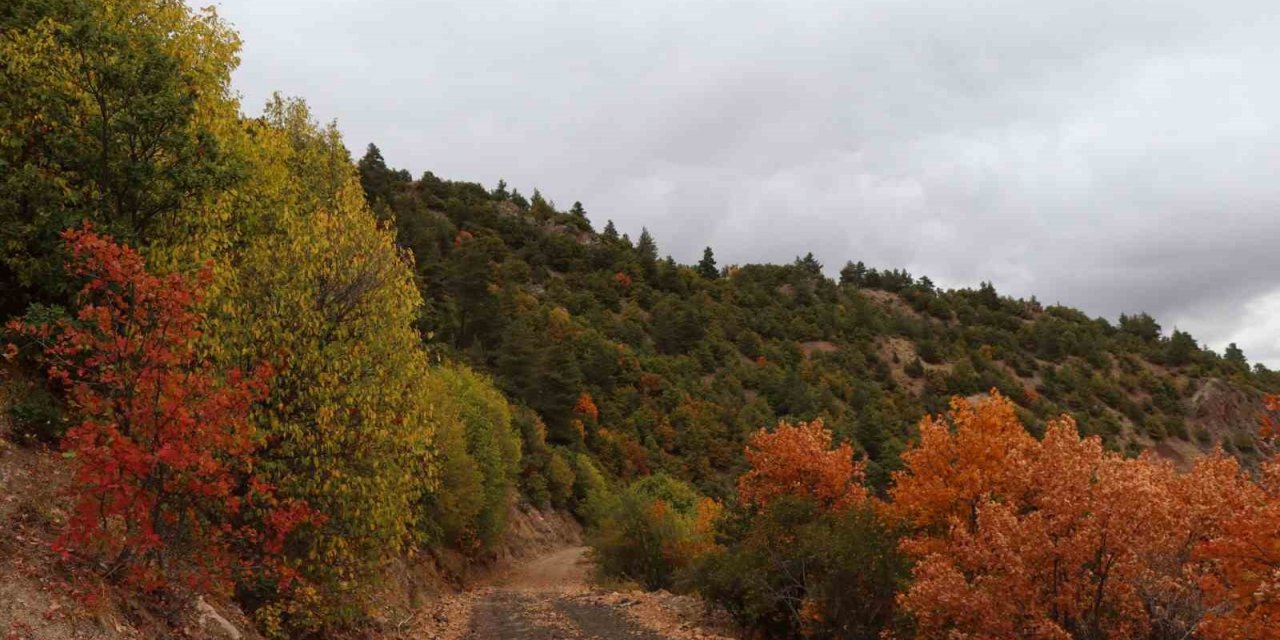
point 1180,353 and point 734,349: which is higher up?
point 1180,353

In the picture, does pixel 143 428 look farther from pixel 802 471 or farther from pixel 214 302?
pixel 802 471

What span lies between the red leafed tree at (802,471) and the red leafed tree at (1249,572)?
11.7 meters

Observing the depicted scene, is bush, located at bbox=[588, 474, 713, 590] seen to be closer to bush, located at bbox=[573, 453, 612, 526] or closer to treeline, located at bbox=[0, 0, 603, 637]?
treeline, located at bbox=[0, 0, 603, 637]

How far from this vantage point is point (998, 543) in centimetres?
1429

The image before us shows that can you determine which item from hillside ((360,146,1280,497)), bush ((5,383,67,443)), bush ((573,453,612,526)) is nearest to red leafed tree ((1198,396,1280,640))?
bush ((5,383,67,443))

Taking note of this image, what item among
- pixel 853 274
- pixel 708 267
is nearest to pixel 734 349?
pixel 708 267

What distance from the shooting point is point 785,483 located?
25.3 m

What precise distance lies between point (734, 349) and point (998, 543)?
329 ft

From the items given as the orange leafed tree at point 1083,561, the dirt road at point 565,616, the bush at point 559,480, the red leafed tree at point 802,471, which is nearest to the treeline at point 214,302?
the dirt road at point 565,616

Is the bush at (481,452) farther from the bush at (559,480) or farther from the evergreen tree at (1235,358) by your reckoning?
the evergreen tree at (1235,358)

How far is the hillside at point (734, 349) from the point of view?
74.2 metres

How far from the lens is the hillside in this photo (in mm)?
74250

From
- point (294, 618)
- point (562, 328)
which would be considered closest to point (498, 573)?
point (294, 618)

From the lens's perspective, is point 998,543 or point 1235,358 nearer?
point 998,543
